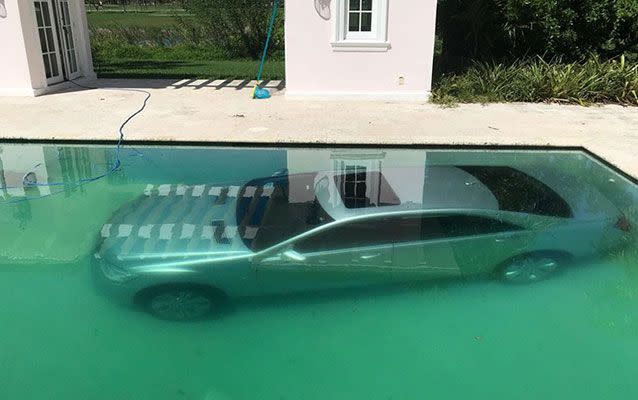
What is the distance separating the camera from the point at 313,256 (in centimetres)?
425

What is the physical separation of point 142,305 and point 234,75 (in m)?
12.4

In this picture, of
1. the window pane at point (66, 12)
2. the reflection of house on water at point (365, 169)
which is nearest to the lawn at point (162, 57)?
the window pane at point (66, 12)

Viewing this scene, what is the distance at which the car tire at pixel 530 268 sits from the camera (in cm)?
446

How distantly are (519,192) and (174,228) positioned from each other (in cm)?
357

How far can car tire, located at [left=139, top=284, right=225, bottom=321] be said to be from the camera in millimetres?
3963

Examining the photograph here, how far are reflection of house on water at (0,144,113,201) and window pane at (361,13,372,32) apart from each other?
232 inches

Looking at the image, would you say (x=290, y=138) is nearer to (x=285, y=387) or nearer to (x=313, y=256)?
(x=313, y=256)

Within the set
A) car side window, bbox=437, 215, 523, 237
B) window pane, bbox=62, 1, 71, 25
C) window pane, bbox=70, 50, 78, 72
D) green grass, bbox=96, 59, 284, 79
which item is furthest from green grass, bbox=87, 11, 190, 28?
car side window, bbox=437, 215, 523, 237

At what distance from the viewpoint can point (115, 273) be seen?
4352mm

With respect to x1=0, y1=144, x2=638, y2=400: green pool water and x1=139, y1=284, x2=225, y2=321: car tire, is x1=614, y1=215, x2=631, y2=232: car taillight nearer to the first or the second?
x1=0, y1=144, x2=638, y2=400: green pool water

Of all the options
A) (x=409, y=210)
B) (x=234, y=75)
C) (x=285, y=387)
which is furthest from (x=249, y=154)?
(x=234, y=75)

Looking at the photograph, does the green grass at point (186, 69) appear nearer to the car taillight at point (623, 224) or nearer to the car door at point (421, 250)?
the car taillight at point (623, 224)

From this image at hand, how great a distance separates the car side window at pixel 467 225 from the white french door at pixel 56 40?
36.6 feet

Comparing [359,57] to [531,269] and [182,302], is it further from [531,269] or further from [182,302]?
[182,302]
